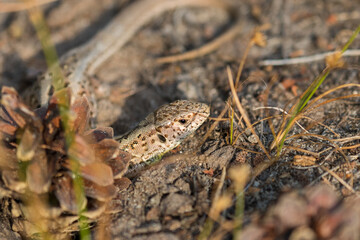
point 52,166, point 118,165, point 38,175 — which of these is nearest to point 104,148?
point 118,165

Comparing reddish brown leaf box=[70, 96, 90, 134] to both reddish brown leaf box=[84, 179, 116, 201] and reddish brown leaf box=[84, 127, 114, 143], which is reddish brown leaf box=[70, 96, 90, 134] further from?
reddish brown leaf box=[84, 179, 116, 201]

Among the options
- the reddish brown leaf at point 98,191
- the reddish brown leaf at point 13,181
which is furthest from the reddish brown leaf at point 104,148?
the reddish brown leaf at point 13,181

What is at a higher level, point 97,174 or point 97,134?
point 97,134

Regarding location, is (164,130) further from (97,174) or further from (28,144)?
(28,144)

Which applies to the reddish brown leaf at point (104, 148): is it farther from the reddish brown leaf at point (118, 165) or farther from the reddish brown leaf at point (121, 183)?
the reddish brown leaf at point (121, 183)

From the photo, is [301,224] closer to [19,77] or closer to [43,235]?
[43,235]

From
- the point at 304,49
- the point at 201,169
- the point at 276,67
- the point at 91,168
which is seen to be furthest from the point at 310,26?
the point at 91,168

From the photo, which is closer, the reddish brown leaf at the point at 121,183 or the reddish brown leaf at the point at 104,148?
the reddish brown leaf at the point at 104,148

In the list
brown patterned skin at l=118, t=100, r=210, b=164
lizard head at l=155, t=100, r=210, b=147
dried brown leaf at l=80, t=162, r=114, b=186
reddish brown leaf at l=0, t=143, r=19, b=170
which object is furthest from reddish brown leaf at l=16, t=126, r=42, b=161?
lizard head at l=155, t=100, r=210, b=147
